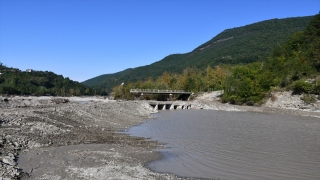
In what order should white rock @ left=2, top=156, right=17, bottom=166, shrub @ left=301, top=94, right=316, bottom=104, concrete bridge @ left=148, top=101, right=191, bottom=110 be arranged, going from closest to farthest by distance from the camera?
white rock @ left=2, top=156, right=17, bottom=166 < shrub @ left=301, top=94, right=316, bottom=104 < concrete bridge @ left=148, top=101, right=191, bottom=110

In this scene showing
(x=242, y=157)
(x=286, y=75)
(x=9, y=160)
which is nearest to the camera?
(x=9, y=160)

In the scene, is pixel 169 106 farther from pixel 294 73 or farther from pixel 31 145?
pixel 31 145

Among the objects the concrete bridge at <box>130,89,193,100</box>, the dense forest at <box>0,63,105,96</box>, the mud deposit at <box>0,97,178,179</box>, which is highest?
the dense forest at <box>0,63,105,96</box>

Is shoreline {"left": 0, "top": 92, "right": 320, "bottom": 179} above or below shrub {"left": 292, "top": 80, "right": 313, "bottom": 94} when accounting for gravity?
below

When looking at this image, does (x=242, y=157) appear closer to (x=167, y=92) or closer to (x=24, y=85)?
(x=167, y=92)

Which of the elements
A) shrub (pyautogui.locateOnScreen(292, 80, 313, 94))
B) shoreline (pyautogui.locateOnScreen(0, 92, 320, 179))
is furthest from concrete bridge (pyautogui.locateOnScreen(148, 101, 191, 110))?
shoreline (pyautogui.locateOnScreen(0, 92, 320, 179))

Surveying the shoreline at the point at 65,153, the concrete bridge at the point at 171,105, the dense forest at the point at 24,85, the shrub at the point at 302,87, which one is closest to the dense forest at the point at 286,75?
the shrub at the point at 302,87

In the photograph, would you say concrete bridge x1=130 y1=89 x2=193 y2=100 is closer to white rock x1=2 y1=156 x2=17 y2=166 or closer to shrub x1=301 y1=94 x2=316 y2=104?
shrub x1=301 y1=94 x2=316 y2=104

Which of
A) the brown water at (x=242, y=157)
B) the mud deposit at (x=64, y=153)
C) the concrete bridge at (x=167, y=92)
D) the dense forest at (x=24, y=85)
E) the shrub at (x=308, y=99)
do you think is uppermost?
the dense forest at (x=24, y=85)

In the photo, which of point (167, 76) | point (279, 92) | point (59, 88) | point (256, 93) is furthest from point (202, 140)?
point (59, 88)

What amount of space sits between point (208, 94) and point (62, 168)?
86312 mm

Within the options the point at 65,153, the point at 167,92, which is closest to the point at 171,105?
the point at 167,92

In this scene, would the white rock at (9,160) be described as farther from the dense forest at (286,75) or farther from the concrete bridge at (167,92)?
the concrete bridge at (167,92)

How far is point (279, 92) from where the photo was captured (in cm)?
6656
